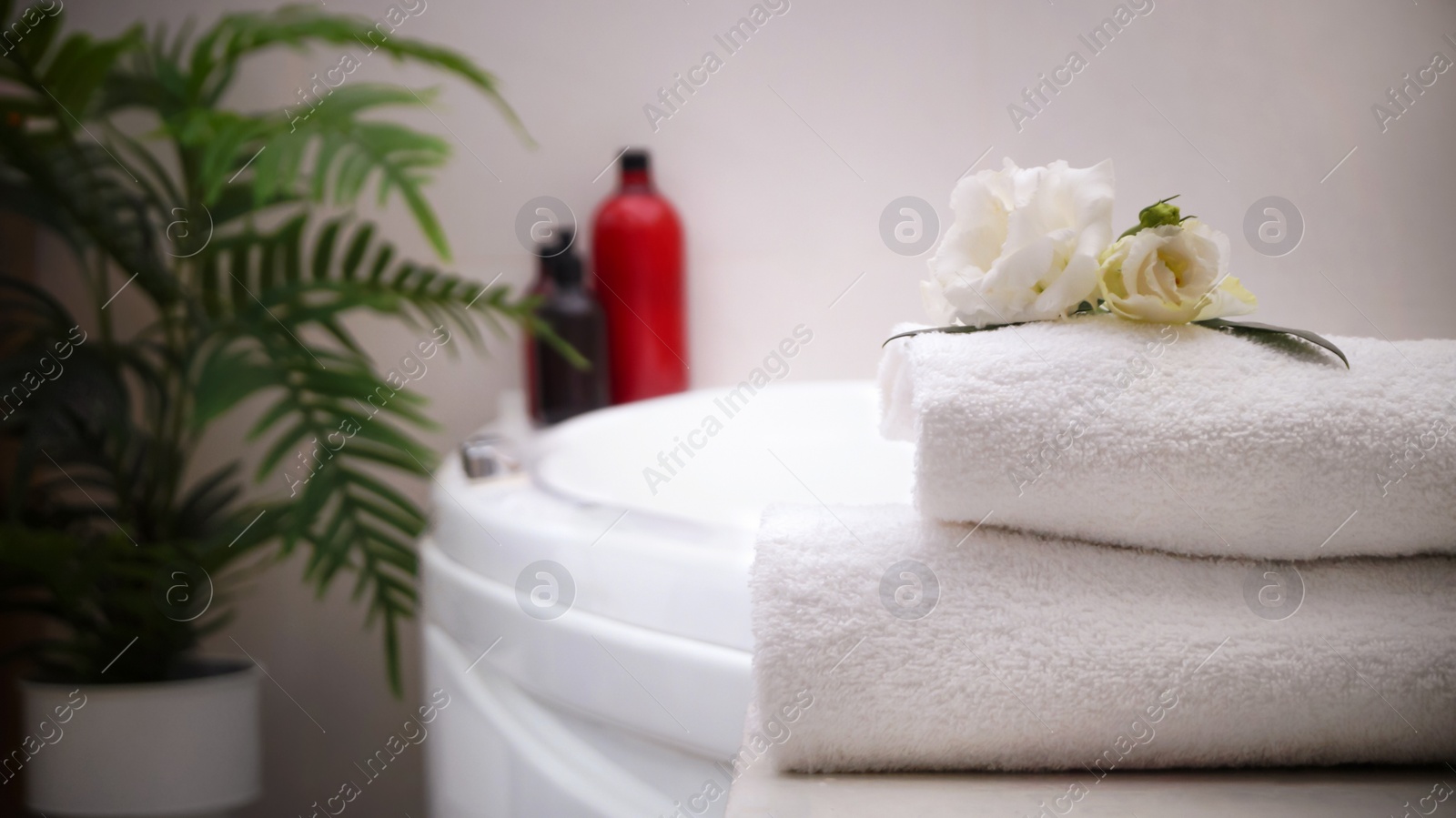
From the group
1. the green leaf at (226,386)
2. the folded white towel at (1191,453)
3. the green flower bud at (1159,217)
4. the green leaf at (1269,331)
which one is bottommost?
the green leaf at (226,386)

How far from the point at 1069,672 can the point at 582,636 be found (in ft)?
1.18

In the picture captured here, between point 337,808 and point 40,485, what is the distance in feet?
2.03

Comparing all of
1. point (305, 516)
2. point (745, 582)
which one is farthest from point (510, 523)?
point (305, 516)

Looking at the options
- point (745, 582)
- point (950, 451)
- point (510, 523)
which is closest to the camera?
point (950, 451)

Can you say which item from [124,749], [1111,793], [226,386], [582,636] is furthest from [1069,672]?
[124,749]

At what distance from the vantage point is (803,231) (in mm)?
1350

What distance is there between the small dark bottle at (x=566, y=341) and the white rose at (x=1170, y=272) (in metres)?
0.95

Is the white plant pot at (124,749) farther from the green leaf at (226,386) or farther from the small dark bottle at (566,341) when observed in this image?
the small dark bottle at (566,341)

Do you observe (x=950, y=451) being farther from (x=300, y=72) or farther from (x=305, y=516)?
(x=300, y=72)

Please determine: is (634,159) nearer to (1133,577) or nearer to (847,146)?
(847,146)

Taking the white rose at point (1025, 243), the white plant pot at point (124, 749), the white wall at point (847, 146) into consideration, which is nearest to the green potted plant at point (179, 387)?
the white plant pot at point (124, 749)

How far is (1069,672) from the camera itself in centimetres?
34

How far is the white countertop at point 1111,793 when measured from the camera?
0.99 feet

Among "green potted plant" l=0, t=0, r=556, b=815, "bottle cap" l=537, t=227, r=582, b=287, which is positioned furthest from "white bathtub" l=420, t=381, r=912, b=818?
"bottle cap" l=537, t=227, r=582, b=287
